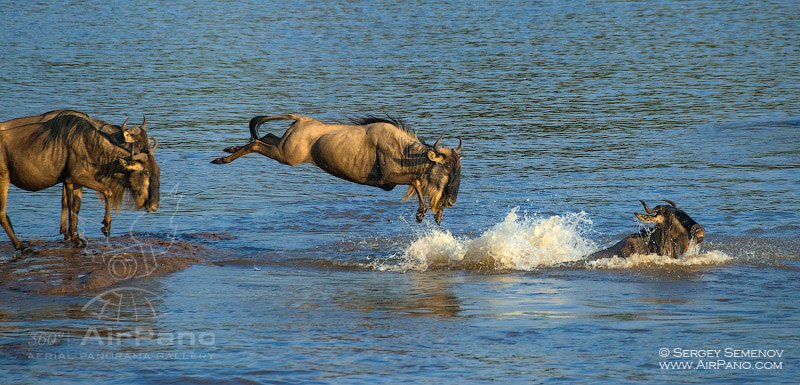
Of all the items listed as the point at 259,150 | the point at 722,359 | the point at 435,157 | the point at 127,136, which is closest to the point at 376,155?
the point at 435,157

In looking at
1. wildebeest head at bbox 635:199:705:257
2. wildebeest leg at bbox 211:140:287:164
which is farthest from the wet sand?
wildebeest head at bbox 635:199:705:257

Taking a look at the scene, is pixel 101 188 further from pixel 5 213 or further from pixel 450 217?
pixel 450 217

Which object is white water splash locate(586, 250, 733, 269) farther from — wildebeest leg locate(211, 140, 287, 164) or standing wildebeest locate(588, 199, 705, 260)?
wildebeest leg locate(211, 140, 287, 164)

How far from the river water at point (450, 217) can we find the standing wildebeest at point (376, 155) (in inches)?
25.3

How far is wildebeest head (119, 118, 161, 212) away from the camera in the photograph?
1288 centimetres

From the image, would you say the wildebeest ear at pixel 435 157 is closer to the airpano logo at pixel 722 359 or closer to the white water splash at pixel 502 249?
the white water splash at pixel 502 249

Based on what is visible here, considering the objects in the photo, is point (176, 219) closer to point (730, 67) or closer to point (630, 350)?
point (630, 350)

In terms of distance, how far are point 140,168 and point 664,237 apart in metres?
5.37

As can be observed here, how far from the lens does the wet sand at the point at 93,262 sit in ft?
38.9

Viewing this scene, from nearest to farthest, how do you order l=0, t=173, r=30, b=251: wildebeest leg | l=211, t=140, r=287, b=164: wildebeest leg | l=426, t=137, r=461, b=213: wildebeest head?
1. l=0, t=173, r=30, b=251: wildebeest leg
2. l=426, t=137, r=461, b=213: wildebeest head
3. l=211, t=140, r=287, b=164: wildebeest leg

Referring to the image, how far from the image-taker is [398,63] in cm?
3241

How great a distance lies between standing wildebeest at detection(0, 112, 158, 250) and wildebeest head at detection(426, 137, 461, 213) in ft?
9.61

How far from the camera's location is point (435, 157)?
13.1 metres

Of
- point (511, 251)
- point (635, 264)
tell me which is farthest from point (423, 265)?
point (635, 264)
